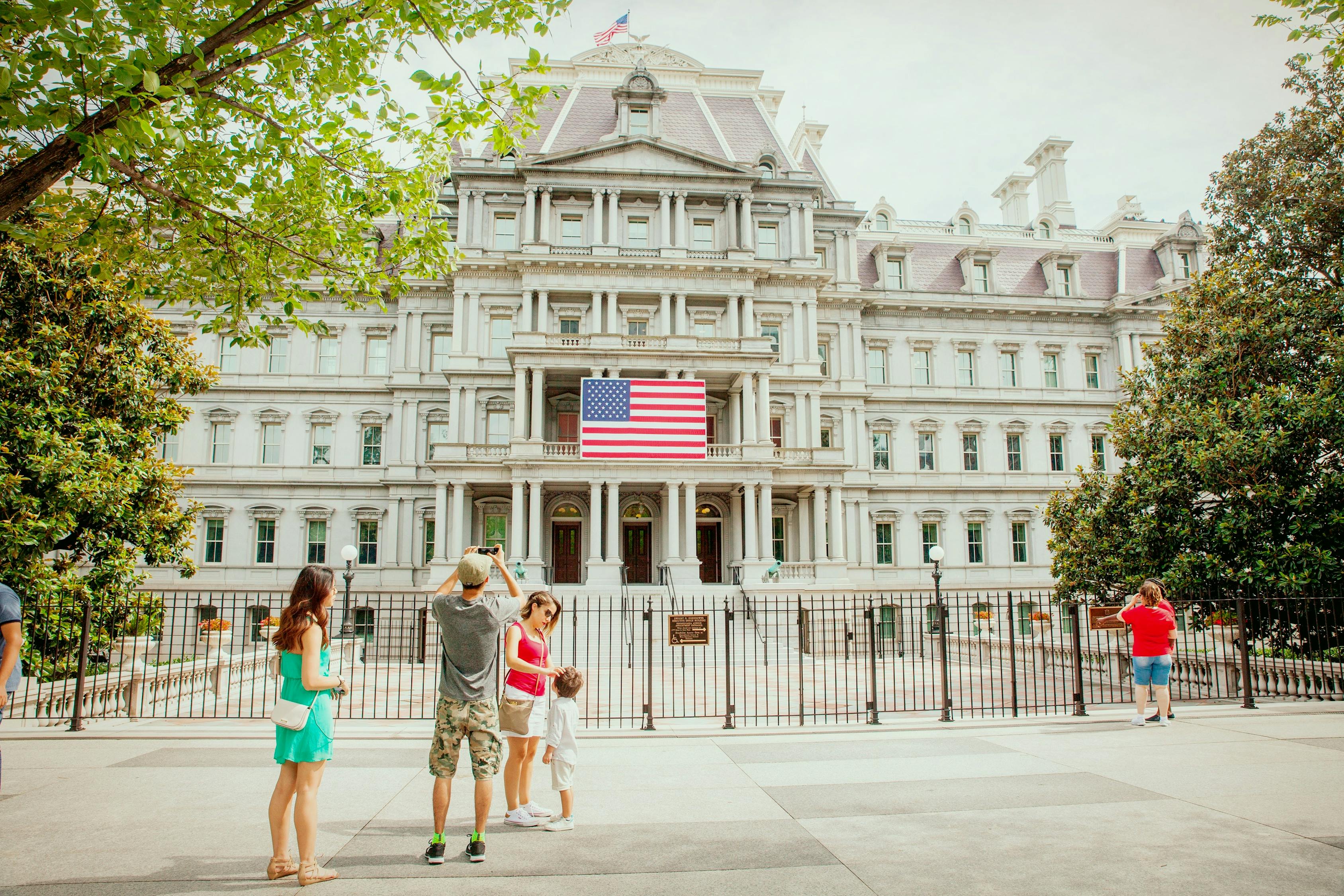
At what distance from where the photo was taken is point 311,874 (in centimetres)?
520

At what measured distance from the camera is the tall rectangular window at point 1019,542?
37.3 metres

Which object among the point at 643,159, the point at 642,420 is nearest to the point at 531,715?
the point at 642,420

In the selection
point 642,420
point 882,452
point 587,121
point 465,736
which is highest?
point 587,121

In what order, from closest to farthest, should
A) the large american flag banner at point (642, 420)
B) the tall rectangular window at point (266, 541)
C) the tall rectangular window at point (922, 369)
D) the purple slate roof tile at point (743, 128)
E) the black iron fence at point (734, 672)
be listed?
the black iron fence at point (734, 672) < the large american flag banner at point (642, 420) < the tall rectangular window at point (266, 541) < the purple slate roof tile at point (743, 128) < the tall rectangular window at point (922, 369)

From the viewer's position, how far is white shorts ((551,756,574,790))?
636 cm

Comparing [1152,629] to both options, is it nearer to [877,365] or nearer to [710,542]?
[710,542]

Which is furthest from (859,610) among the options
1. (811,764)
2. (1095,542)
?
(811,764)

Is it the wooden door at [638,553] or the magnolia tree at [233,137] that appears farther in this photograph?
the wooden door at [638,553]

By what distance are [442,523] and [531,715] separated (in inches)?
1001

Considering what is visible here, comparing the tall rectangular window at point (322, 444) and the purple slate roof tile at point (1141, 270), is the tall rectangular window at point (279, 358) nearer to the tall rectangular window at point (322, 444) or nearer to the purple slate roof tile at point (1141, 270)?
the tall rectangular window at point (322, 444)

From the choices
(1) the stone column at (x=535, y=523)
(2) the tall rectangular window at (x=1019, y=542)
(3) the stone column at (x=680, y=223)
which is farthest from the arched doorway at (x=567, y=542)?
(2) the tall rectangular window at (x=1019, y=542)

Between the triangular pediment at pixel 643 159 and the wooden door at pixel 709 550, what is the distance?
14.6m

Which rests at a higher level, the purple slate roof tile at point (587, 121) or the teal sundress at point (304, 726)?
the purple slate roof tile at point (587, 121)

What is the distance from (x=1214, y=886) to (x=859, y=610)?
25379 mm
